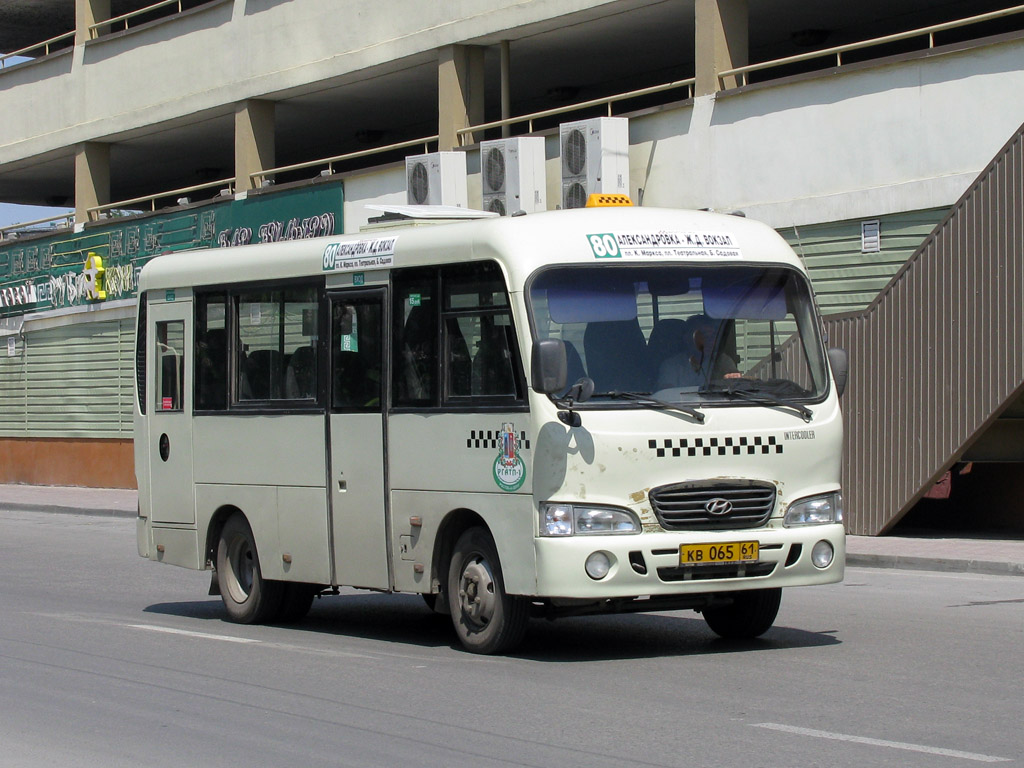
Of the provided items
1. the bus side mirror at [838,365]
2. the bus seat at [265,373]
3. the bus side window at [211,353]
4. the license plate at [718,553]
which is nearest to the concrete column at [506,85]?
the bus side window at [211,353]

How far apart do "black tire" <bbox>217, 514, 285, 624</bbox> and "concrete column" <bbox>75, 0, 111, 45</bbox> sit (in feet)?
86.2

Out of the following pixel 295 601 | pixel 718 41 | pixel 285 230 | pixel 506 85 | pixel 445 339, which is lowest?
pixel 295 601

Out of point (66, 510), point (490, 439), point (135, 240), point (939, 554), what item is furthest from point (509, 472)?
point (135, 240)

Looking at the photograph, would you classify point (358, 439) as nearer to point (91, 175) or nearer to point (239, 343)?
point (239, 343)

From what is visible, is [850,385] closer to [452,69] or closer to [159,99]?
[452,69]

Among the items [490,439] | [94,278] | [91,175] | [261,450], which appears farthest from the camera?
[91,175]

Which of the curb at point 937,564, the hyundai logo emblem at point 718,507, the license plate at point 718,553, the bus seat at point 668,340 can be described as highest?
the bus seat at point 668,340

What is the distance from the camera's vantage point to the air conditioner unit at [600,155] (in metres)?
23.0

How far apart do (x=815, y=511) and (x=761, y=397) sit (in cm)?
78

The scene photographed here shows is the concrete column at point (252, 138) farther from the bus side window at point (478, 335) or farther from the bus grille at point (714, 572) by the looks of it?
the bus grille at point (714, 572)

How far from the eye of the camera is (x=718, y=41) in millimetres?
22484

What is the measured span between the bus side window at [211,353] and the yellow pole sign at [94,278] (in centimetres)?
2307

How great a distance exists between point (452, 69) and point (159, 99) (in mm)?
9369

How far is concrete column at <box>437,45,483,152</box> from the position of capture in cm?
2703
